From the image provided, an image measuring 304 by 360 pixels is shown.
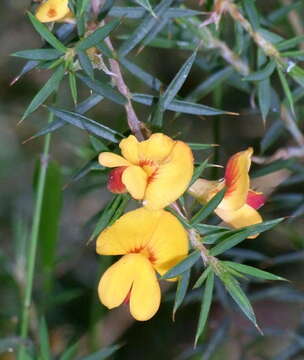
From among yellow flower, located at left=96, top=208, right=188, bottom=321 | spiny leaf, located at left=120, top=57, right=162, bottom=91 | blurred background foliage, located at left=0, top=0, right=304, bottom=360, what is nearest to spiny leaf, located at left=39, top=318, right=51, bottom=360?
blurred background foliage, located at left=0, top=0, right=304, bottom=360

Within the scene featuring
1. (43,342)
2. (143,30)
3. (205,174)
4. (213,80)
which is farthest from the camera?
(205,174)

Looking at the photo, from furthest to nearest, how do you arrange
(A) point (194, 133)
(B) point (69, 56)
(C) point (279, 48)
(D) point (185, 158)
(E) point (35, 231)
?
(A) point (194, 133) → (E) point (35, 231) → (C) point (279, 48) → (B) point (69, 56) → (D) point (185, 158)

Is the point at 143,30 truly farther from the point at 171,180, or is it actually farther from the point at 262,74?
the point at 171,180

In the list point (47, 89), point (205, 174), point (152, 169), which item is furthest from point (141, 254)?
point (205, 174)

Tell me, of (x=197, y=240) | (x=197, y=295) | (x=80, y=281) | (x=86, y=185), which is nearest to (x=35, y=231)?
(x=86, y=185)

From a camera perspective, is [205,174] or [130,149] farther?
[205,174]

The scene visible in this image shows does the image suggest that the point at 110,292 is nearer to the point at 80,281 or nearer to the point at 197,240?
the point at 197,240

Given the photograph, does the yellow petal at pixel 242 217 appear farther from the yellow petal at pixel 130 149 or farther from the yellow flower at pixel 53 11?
the yellow flower at pixel 53 11
